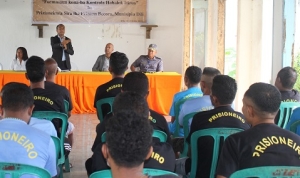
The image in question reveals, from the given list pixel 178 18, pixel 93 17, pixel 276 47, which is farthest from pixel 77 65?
pixel 276 47

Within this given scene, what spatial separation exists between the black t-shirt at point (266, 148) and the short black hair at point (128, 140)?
2.80 feet

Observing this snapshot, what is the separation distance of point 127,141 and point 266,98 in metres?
1.16

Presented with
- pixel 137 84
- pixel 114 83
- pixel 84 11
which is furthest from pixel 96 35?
pixel 137 84

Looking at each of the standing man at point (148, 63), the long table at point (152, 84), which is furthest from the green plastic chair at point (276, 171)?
the standing man at point (148, 63)

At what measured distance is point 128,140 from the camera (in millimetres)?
1399

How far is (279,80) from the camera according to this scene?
13.4 ft

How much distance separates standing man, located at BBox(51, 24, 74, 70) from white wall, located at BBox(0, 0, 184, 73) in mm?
1977

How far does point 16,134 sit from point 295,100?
2.55 m

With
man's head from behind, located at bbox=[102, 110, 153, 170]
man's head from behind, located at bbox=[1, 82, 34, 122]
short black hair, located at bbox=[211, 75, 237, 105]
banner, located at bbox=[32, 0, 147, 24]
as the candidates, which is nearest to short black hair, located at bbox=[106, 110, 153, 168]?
man's head from behind, located at bbox=[102, 110, 153, 170]

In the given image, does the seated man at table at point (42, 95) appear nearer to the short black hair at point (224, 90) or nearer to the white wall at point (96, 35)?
the short black hair at point (224, 90)

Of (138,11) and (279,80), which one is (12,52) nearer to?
(138,11)

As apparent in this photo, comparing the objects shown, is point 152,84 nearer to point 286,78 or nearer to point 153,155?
point 286,78

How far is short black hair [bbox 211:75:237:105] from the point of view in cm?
302

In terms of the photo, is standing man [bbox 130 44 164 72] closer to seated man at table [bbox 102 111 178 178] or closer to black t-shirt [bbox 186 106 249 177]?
black t-shirt [bbox 186 106 249 177]
